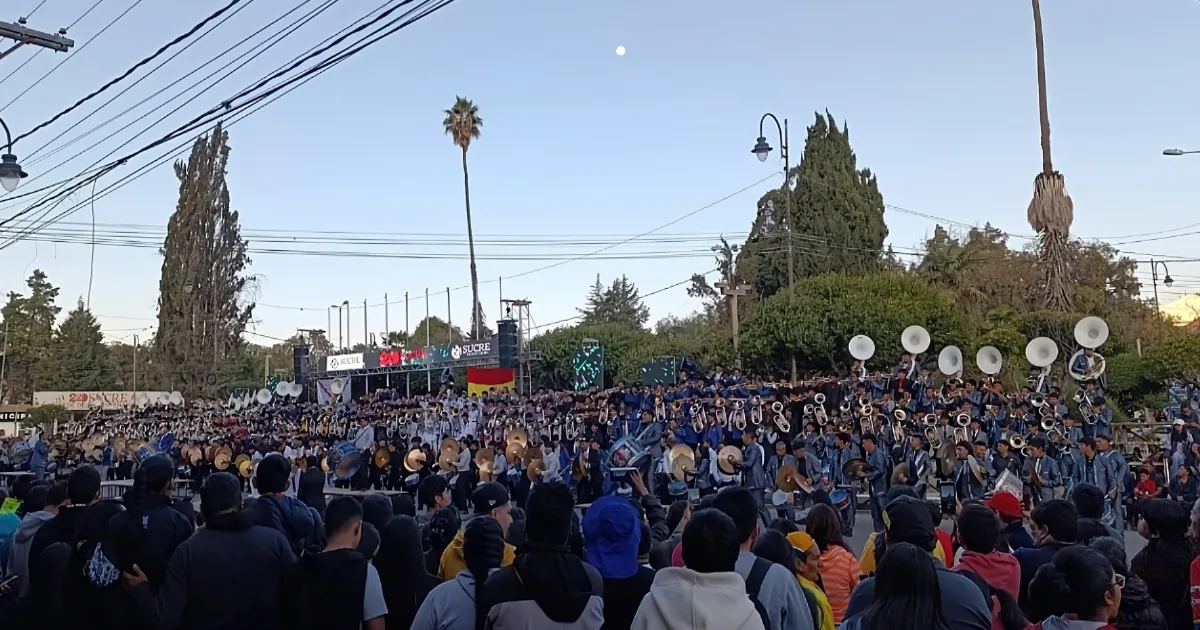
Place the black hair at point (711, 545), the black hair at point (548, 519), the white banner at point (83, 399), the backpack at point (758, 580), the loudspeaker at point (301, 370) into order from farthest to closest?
the white banner at point (83, 399) → the loudspeaker at point (301, 370) → the backpack at point (758, 580) → the black hair at point (548, 519) → the black hair at point (711, 545)

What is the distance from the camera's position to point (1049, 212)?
24094mm

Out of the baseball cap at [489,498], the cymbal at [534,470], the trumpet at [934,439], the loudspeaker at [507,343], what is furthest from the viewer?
the loudspeaker at [507,343]

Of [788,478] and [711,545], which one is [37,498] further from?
[788,478]

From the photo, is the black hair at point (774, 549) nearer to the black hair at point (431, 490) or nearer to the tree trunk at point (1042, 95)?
the black hair at point (431, 490)

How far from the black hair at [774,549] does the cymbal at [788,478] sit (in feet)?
34.4

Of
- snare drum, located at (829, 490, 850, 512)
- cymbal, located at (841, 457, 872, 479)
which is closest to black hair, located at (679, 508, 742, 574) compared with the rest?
snare drum, located at (829, 490, 850, 512)

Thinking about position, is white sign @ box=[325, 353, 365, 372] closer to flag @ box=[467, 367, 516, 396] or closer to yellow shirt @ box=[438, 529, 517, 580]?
flag @ box=[467, 367, 516, 396]

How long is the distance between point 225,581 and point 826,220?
40.9 metres

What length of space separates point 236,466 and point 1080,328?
19.1 meters

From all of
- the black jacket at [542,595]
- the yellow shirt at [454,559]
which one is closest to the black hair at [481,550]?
the black jacket at [542,595]

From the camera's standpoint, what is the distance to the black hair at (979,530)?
478 cm

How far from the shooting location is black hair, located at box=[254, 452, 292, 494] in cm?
538

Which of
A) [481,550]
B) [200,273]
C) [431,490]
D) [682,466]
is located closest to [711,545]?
[481,550]

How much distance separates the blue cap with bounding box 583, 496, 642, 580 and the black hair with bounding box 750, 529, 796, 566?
0.58 metres
